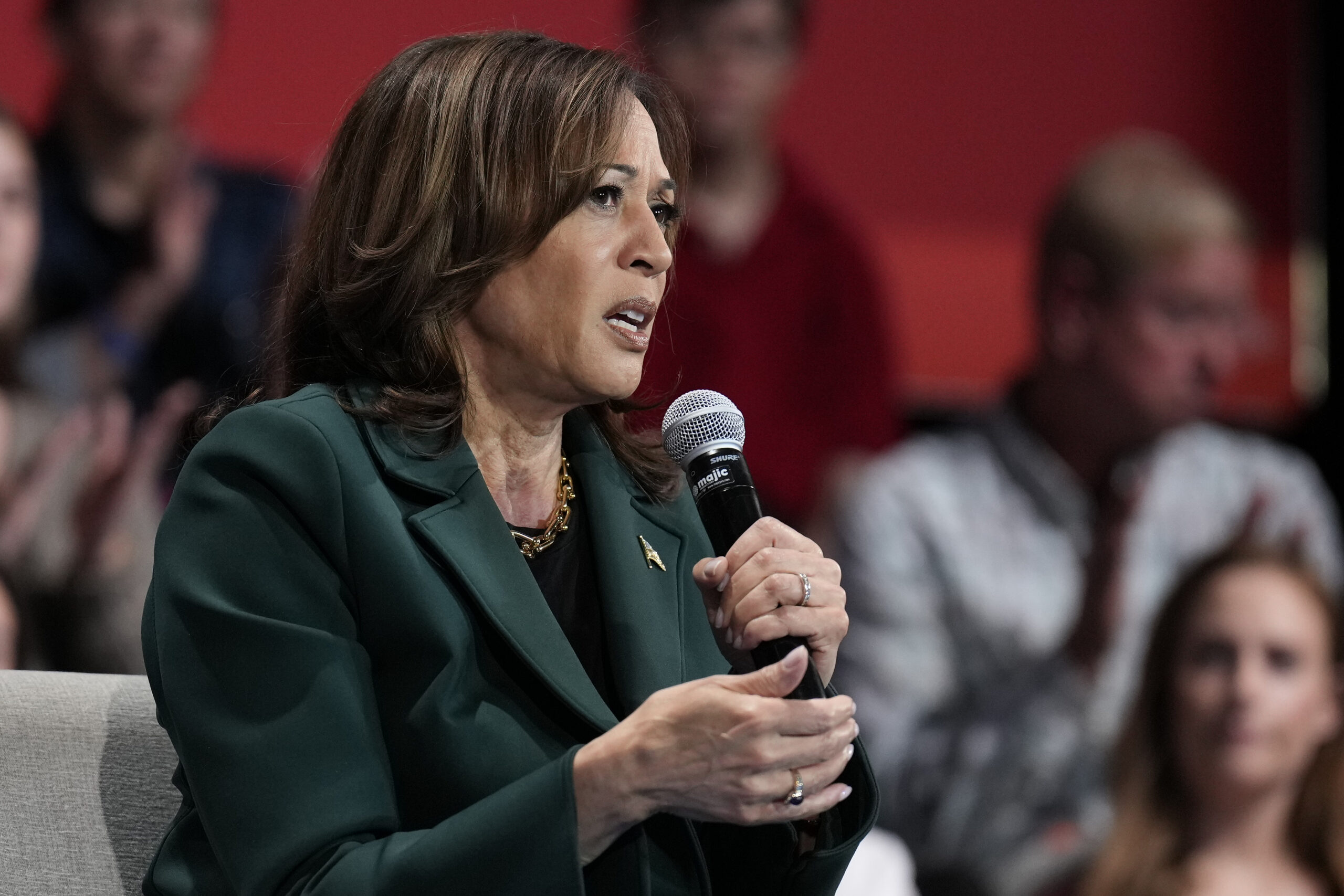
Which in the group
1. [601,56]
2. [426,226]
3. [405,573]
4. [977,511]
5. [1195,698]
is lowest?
[1195,698]

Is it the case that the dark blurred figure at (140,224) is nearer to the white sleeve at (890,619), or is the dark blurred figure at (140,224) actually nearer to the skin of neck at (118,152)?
the skin of neck at (118,152)

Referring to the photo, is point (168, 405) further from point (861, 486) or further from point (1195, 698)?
point (1195, 698)

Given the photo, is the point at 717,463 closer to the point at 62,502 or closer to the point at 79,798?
the point at 79,798

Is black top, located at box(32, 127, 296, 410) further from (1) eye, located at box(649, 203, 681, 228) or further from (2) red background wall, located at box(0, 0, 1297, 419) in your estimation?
(1) eye, located at box(649, 203, 681, 228)

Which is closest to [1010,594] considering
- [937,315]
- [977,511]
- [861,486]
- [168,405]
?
[977,511]

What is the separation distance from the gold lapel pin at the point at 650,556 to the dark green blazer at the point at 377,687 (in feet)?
0.14

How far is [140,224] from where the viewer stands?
10.7ft

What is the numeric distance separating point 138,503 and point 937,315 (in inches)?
84.8

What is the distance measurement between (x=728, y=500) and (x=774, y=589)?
12cm

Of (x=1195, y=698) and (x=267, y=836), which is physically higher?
(x=267, y=836)

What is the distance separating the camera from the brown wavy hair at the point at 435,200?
1388 mm

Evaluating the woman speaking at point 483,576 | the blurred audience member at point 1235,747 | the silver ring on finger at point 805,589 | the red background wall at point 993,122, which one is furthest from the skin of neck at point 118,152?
the blurred audience member at point 1235,747

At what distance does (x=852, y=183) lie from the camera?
13.3 feet

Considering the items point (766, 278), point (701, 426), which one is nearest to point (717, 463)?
point (701, 426)
